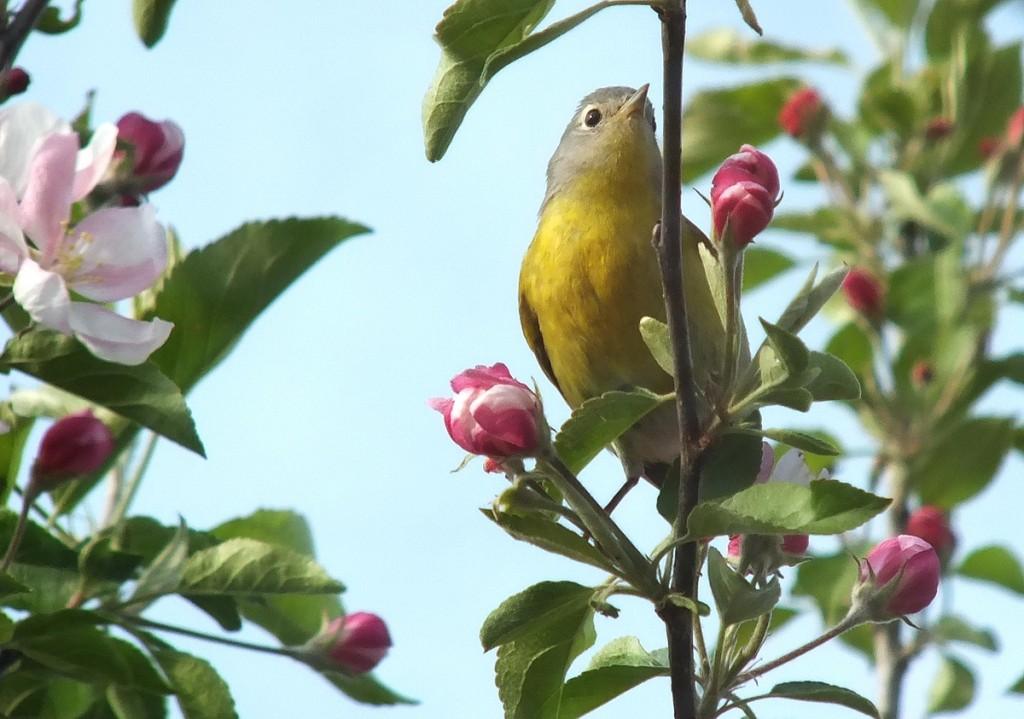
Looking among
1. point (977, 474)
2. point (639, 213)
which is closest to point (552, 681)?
point (639, 213)

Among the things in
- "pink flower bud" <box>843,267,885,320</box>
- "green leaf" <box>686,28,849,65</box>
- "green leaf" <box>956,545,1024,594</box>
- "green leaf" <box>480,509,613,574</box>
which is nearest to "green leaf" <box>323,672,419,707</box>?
"green leaf" <box>480,509,613,574</box>

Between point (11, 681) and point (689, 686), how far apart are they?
122cm

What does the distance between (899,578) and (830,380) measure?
1.55 ft

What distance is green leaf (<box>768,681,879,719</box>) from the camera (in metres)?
2.41

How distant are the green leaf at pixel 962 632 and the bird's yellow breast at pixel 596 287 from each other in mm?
2653

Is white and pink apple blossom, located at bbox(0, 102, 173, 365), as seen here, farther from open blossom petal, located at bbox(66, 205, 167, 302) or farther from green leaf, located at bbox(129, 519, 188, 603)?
green leaf, located at bbox(129, 519, 188, 603)

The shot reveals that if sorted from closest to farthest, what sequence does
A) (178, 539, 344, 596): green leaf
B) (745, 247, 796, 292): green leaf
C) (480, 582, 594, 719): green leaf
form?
(480, 582, 594, 719): green leaf → (178, 539, 344, 596): green leaf → (745, 247, 796, 292): green leaf

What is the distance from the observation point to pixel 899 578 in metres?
2.49

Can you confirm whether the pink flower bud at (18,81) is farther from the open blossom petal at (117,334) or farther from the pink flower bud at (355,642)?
the pink flower bud at (355,642)

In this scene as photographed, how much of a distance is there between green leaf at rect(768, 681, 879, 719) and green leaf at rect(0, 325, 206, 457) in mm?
1050

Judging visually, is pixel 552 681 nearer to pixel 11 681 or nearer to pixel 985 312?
pixel 11 681

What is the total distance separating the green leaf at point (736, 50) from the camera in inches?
322

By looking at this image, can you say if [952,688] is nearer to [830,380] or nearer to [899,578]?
[899,578]

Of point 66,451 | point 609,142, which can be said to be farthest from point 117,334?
point 609,142
